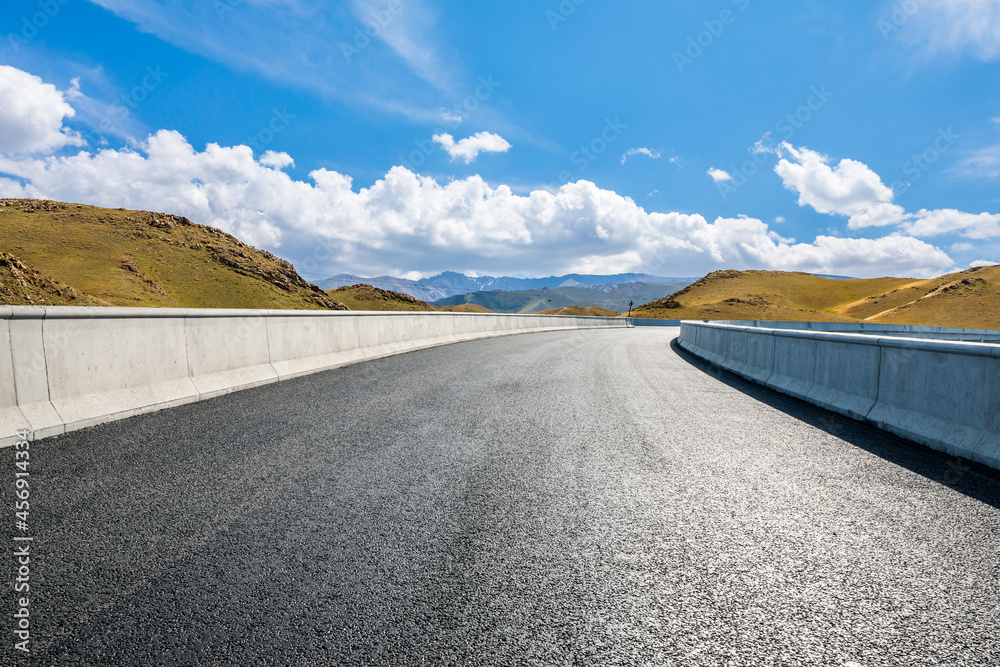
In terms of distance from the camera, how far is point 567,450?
5082 millimetres

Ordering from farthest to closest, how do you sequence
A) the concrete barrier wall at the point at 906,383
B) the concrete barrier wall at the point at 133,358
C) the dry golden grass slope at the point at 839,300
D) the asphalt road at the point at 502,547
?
the dry golden grass slope at the point at 839,300, the concrete barrier wall at the point at 133,358, the concrete barrier wall at the point at 906,383, the asphalt road at the point at 502,547

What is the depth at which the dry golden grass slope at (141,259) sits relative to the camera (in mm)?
74125

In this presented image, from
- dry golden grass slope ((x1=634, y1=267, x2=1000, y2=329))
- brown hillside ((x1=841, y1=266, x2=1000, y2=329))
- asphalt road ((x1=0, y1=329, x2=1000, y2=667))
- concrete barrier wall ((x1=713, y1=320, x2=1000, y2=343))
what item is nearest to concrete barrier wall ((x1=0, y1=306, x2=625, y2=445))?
asphalt road ((x1=0, y1=329, x2=1000, y2=667))

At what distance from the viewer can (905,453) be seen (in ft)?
17.0

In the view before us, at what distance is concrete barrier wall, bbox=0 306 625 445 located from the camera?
5.33 metres

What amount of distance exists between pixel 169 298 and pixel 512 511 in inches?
3514

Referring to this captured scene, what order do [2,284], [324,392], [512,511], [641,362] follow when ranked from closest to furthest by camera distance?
[512,511] < [324,392] < [641,362] < [2,284]

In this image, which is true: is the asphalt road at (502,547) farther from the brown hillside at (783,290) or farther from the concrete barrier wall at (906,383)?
the brown hillside at (783,290)

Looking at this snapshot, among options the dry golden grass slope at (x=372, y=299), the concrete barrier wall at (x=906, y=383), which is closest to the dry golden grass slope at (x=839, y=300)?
the dry golden grass slope at (x=372, y=299)

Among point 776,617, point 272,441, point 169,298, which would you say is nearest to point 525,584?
point 776,617

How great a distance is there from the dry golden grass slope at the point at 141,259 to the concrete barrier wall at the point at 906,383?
214 ft

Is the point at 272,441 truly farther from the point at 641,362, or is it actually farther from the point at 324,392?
the point at 641,362

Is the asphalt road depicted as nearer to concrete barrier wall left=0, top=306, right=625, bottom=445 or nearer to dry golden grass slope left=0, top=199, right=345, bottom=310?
concrete barrier wall left=0, top=306, right=625, bottom=445

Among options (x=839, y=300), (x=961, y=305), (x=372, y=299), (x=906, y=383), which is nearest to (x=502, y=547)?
(x=906, y=383)
